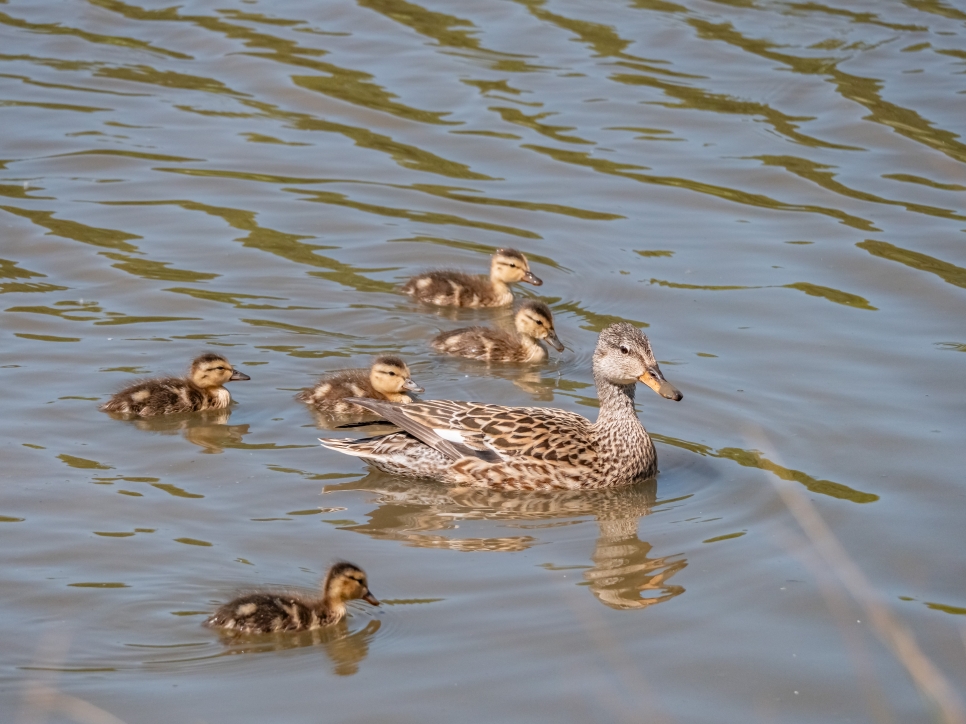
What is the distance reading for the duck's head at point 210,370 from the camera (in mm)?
7664

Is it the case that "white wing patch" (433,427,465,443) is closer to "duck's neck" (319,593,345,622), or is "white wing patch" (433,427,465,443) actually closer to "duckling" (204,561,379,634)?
"duckling" (204,561,379,634)

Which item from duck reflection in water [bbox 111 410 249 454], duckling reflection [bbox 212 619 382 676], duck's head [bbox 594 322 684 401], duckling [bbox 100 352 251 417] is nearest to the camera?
duckling reflection [bbox 212 619 382 676]

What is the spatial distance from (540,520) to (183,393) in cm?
215

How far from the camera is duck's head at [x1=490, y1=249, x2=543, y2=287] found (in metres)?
9.34

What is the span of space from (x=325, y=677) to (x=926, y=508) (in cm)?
280

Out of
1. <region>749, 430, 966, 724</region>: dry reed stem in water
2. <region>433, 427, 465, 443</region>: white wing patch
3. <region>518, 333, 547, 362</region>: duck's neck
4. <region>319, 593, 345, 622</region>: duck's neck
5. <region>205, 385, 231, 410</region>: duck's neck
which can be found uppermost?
<region>749, 430, 966, 724</region>: dry reed stem in water

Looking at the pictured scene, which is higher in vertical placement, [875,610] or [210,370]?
[875,610]

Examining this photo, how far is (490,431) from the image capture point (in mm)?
6887

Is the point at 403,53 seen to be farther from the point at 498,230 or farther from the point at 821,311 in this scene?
the point at 821,311

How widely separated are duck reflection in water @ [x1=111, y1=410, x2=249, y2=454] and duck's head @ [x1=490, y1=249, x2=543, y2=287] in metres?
2.32

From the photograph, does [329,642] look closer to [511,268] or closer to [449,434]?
[449,434]

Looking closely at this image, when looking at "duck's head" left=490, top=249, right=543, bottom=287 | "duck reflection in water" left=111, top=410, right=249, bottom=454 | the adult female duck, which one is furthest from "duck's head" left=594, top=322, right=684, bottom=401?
"duck's head" left=490, top=249, right=543, bottom=287

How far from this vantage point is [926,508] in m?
6.43

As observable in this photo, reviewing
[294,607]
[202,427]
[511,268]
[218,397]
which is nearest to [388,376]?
[218,397]
